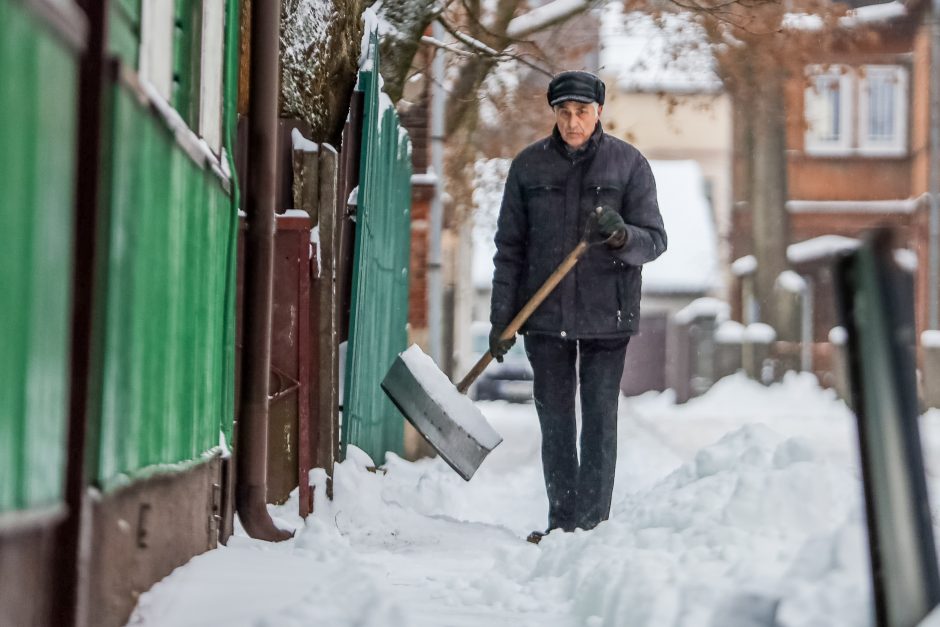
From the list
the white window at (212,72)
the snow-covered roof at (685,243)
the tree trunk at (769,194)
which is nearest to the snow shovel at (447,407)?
the white window at (212,72)

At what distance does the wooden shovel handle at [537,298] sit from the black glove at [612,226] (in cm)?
10

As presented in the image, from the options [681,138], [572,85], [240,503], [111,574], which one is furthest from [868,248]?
[681,138]

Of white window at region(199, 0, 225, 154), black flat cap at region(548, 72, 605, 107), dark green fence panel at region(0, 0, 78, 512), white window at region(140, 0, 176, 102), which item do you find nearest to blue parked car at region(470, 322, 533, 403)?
black flat cap at region(548, 72, 605, 107)

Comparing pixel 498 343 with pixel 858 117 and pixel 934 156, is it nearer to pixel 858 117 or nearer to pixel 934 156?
pixel 934 156

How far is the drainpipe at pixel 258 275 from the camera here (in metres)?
4.86

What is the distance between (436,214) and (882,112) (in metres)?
15.2

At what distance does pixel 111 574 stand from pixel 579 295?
2970 millimetres

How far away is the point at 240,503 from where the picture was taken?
4836 mm

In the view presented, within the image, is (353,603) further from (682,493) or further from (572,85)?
(572,85)

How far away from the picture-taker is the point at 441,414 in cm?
570

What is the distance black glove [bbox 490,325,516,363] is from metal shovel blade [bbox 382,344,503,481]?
241 mm

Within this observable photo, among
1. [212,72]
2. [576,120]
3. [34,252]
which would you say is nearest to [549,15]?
[576,120]

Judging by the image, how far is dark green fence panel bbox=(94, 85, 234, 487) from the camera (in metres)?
2.90

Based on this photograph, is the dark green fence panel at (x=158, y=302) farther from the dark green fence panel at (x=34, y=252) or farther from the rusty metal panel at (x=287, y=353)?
the rusty metal panel at (x=287, y=353)
